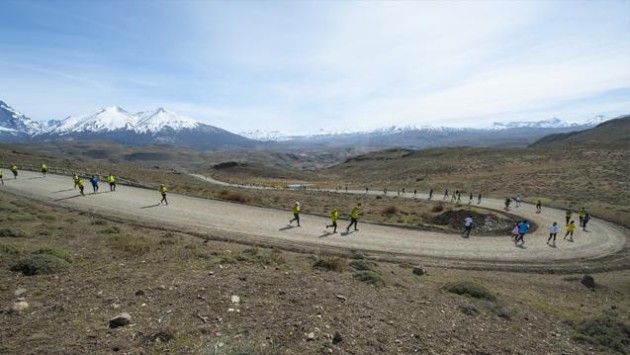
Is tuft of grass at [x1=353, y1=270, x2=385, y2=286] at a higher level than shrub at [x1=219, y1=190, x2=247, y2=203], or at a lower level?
lower

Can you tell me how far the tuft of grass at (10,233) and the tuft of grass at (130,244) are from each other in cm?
324

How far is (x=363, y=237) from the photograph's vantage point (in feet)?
70.8

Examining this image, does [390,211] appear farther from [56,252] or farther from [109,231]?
[56,252]

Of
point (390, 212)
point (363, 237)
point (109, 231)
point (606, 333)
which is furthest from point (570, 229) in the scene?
point (109, 231)

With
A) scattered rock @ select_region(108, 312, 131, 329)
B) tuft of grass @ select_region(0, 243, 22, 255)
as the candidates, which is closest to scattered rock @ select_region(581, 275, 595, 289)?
scattered rock @ select_region(108, 312, 131, 329)

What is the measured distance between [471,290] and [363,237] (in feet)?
31.4

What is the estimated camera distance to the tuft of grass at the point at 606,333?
978 cm

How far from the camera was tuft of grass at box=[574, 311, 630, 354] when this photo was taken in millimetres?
9781

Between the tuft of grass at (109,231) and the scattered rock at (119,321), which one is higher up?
the tuft of grass at (109,231)

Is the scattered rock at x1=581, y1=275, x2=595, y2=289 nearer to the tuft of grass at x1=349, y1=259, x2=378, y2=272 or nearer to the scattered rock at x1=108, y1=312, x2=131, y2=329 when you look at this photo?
the tuft of grass at x1=349, y1=259, x2=378, y2=272

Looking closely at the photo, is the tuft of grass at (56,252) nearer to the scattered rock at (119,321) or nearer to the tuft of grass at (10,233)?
the tuft of grass at (10,233)

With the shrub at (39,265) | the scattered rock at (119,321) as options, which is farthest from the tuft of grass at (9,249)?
the scattered rock at (119,321)

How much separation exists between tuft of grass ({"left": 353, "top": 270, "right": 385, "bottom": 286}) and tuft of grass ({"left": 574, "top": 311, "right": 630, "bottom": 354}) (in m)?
5.48

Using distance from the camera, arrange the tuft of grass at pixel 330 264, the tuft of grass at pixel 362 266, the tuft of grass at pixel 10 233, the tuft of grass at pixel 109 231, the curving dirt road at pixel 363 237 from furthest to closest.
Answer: the curving dirt road at pixel 363 237
the tuft of grass at pixel 109 231
the tuft of grass at pixel 10 233
the tuft of grass at pixel 362 266
the tuft of grass at pixel 330 264
